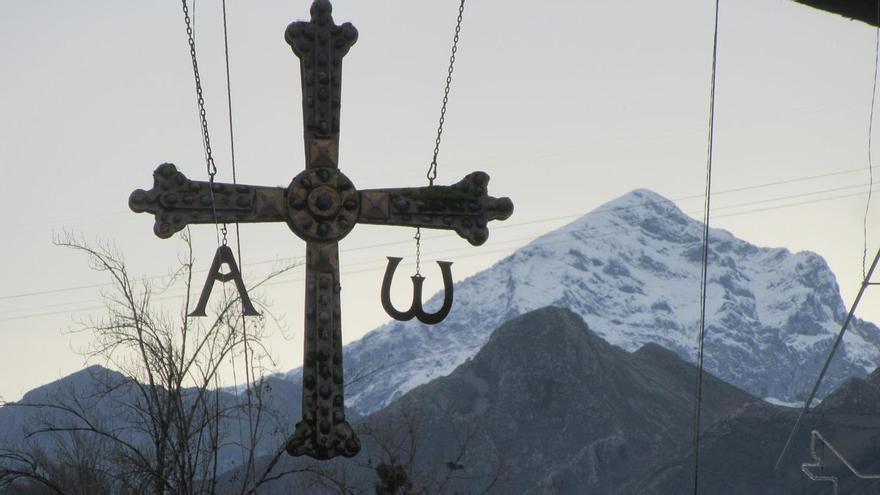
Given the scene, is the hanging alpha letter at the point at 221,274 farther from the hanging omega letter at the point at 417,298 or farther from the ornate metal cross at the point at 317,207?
the hanging omega letter at the point at 417,298

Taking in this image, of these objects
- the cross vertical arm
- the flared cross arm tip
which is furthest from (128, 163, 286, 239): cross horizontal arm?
the flared cross arm tip

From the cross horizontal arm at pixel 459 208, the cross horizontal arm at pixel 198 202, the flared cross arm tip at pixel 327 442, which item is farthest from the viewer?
the cross horizontal arm at pixel 459 208

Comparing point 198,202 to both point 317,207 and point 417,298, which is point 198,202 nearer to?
point 317,207

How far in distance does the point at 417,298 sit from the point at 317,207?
77 centimetres

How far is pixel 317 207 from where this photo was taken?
9656mm

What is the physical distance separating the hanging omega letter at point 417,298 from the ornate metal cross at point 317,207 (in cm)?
27

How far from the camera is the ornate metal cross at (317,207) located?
9641 millimetres

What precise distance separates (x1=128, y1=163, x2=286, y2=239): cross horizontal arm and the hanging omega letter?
0.68m

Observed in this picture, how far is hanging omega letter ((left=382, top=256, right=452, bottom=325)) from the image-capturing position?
31.9 ft

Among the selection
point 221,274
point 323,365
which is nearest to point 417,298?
point 323,365

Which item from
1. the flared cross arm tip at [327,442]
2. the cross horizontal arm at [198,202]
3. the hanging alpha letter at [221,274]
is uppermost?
the cross horizontal arm at [198,202]

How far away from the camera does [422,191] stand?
33.6 feet

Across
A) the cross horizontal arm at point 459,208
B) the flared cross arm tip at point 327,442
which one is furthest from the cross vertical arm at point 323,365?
the cross horizontal arm at point 459,208

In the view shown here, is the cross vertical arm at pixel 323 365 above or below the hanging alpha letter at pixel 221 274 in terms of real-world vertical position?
below
